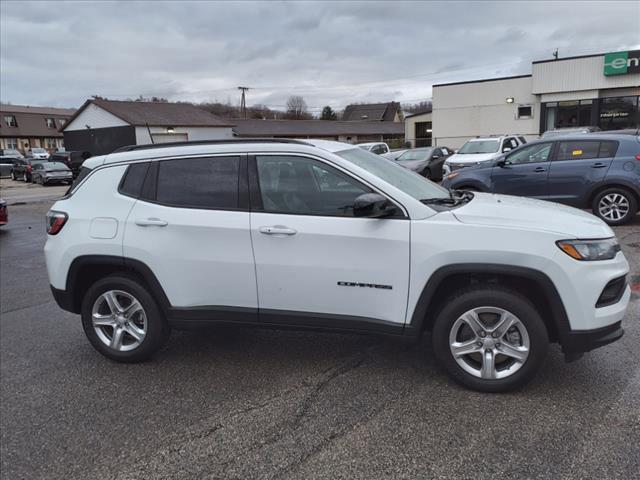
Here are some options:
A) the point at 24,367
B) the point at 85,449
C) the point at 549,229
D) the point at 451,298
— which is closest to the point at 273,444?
the point at 85,449

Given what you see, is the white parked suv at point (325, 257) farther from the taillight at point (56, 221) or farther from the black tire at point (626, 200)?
the black tire at point (626, 200)

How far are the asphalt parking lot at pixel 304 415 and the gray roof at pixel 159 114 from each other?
40.9 metres

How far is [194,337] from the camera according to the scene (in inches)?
192

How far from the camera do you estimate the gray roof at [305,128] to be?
56250mm

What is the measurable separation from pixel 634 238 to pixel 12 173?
135 feet

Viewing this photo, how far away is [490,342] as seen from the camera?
345 centimetres

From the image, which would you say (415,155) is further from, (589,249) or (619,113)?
(589,249)

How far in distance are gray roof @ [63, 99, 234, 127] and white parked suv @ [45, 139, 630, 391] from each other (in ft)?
133

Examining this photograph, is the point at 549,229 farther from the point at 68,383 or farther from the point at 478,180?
the point at 478,180

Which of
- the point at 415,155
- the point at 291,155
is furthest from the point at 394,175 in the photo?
the point at 415,155

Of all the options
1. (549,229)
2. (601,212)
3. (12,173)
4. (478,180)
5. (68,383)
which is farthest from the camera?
(12,173)

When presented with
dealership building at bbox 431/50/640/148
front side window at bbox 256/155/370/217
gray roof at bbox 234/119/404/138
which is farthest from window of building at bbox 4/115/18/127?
front side window at bbox 256/155/370/217

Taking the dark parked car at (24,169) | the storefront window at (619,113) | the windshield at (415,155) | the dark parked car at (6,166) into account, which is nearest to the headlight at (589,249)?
the windshield at (415,155)

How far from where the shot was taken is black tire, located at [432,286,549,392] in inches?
131
